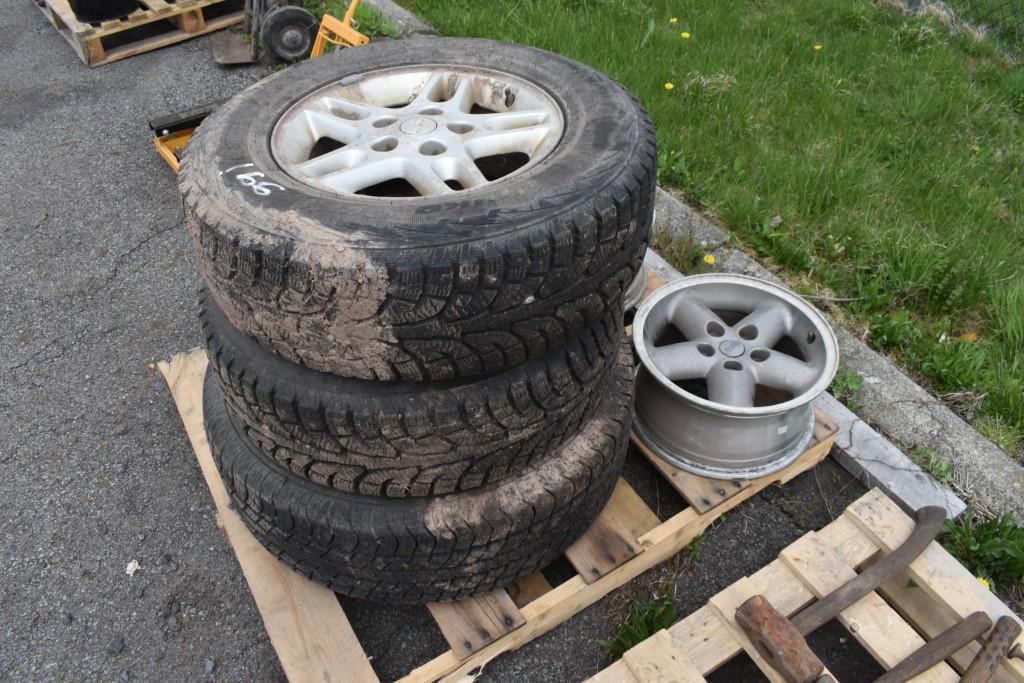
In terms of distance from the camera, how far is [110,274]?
3.31 metres

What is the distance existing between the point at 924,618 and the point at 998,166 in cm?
264

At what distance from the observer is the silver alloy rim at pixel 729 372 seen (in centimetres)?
216

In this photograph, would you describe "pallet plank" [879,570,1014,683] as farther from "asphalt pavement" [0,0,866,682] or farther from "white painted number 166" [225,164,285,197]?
"white painted number 166" [225,164,285,197]

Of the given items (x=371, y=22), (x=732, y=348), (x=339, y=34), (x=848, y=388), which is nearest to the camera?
(x=732, y=348)

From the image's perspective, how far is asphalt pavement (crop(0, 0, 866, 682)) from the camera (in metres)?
2.06

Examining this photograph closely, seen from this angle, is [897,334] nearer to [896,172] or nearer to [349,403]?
[896,172]

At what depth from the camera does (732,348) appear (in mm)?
2350

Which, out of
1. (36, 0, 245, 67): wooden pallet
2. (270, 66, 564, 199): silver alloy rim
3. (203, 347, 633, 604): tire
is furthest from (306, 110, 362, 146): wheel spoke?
(36, 0, 245, 67): wooden pallet

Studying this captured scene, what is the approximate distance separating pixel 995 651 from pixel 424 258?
64.3 inches

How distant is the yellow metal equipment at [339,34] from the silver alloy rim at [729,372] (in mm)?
2352

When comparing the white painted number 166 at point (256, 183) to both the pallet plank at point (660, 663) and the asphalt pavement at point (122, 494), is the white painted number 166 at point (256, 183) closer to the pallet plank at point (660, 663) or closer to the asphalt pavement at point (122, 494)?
the asphalt pavement at point (122, 494)

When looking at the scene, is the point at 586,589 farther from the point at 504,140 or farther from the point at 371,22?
the point at 371,22

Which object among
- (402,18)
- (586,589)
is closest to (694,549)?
(586,589)

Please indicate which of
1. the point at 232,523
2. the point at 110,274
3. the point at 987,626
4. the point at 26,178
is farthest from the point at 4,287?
the point at 987,626
